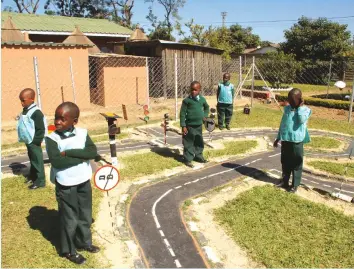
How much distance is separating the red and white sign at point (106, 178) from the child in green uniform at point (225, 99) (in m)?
7.67

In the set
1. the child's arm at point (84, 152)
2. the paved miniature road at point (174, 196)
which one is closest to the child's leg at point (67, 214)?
the child's arm at point (84, 152)

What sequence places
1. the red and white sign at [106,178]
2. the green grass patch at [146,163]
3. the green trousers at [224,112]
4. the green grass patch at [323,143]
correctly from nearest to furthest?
the red and white sign at [106,178]
the green grass patch at [146,163]
the green grass patch at [323,143]
the green trousers at [224,112]

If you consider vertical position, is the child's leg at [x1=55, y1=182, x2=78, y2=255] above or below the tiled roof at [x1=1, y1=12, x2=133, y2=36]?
below

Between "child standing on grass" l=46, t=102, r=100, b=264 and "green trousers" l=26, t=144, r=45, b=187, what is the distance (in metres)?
2.63

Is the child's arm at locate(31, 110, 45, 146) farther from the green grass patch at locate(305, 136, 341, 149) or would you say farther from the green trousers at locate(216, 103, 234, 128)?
the green grass patch at locate(305, 136, 341, 149)

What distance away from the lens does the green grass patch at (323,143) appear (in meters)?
10.4

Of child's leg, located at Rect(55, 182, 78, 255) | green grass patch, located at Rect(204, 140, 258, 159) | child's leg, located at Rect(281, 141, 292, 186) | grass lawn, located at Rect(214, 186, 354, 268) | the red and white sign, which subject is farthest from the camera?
green grass patch, located at Rect(204, 140, 258, 159)

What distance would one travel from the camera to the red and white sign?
16.3ft

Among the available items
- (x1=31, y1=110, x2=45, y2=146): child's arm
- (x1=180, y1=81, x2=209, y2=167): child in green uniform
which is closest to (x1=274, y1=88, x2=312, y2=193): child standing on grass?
(x1=180, y1=81, x2=209, y2=167): child in green uniform

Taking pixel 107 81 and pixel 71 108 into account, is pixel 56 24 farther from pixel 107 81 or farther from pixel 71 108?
pixel 71 108

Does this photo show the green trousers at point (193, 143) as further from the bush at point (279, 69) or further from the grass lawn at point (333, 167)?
the bush at point (279, 69)

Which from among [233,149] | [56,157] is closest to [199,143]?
[233,149]

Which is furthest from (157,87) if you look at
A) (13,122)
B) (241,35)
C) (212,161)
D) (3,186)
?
(241,35)

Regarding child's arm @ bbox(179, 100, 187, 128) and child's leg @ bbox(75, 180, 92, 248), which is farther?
child's arm @ bbox(179, 100, 187, 128)
